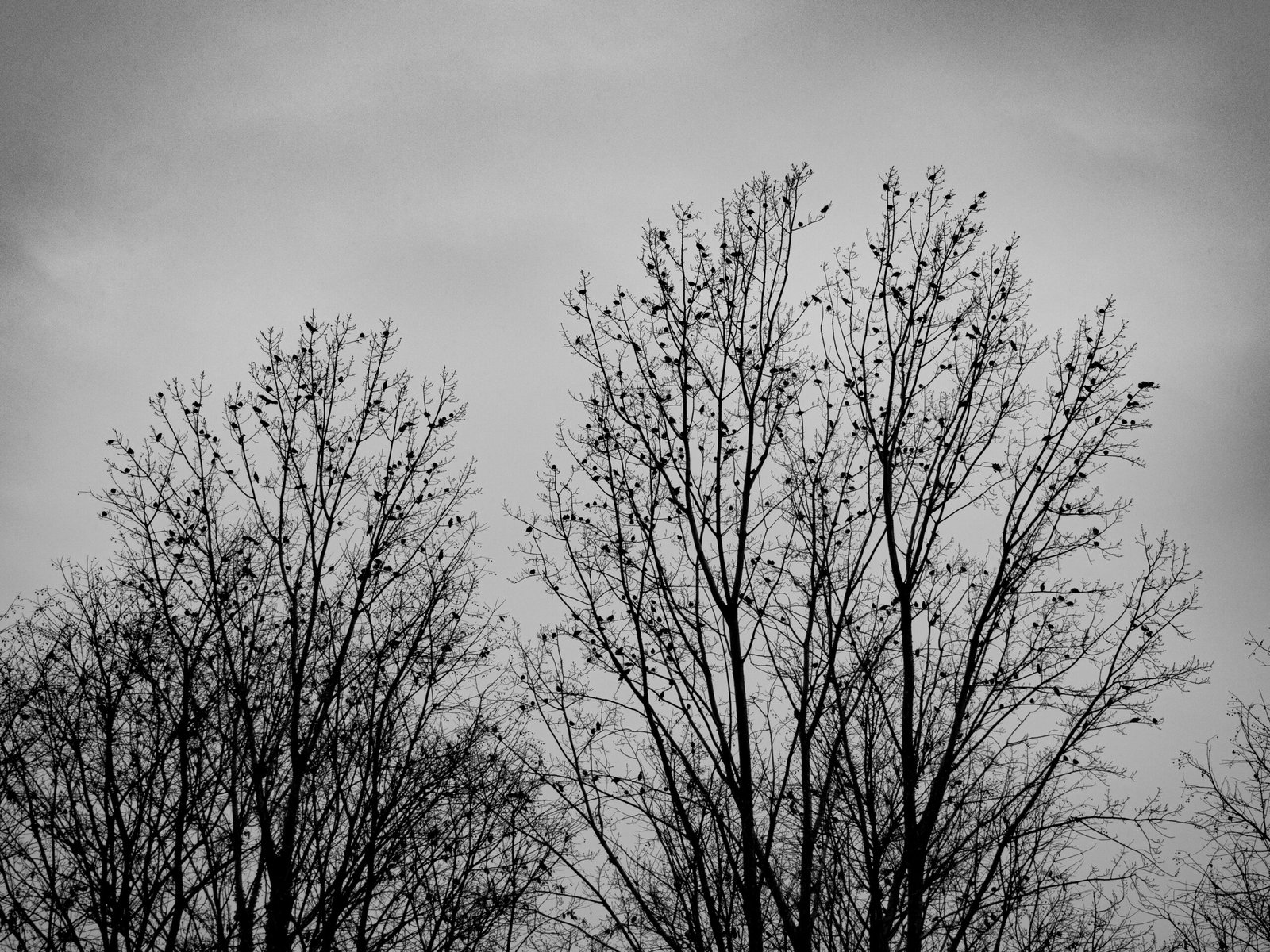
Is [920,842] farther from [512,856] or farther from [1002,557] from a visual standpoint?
[512,856]

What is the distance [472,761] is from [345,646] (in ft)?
9.99

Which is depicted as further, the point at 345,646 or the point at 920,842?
the point at 345,646

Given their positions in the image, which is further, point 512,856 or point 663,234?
point 512,856

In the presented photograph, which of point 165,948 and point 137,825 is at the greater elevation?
point 137,825

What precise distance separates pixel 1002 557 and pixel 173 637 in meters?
8.28

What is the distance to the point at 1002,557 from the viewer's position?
8023 millimetres

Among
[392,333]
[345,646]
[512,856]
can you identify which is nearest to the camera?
[345,646]

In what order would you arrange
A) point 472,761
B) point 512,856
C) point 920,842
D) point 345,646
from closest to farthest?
point 920,842
point 345,646
point 472,761
point 512,856

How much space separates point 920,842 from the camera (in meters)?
7.18

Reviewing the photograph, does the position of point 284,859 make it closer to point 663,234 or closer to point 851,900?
point 851,900

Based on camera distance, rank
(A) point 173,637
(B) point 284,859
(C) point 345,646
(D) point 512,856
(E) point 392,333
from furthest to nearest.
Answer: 1. (D) point 512,856
2. (E) point 392,333
3. (A) point 173,637
4. (C) point 345,646
5. (B) point 284,859

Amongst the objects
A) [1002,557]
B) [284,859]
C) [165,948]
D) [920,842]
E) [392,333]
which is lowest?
[165,948]

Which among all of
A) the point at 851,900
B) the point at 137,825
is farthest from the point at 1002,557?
the point at 137,825

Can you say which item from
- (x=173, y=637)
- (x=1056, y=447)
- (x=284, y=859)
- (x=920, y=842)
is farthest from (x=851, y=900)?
(x=173, y=637)
